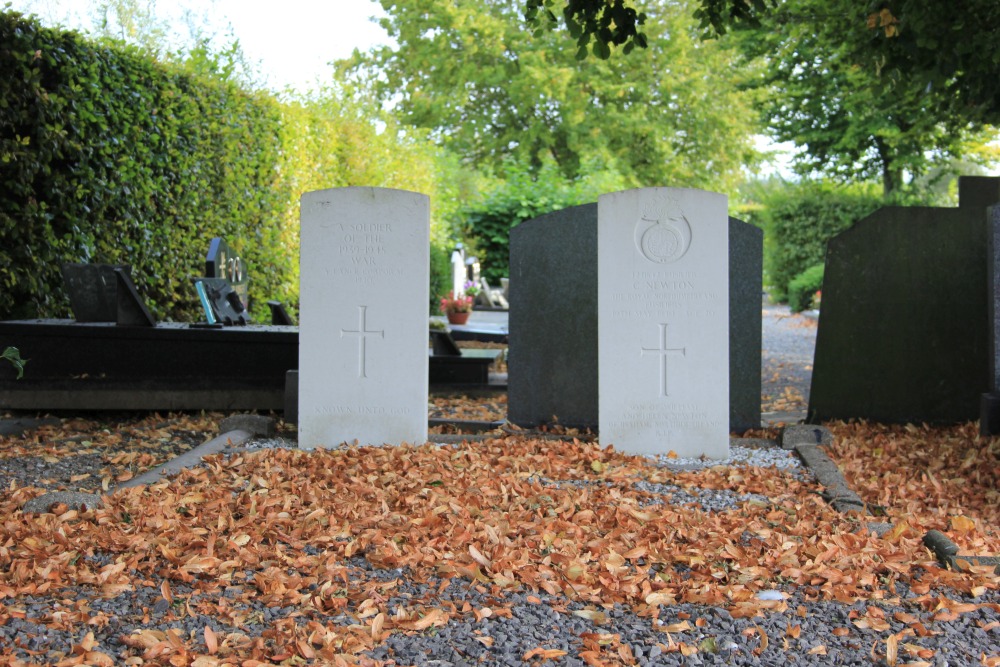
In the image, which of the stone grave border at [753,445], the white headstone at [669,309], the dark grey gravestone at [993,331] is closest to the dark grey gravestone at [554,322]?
the stone grave border at [753,445]

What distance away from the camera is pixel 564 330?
676 centimetres

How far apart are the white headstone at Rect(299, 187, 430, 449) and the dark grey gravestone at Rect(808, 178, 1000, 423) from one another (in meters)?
3.16

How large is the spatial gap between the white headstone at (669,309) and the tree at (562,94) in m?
20.4

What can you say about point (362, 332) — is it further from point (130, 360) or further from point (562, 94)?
point (562, 94)

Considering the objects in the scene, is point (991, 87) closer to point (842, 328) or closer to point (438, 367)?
point (842, 328)

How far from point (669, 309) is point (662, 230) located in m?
0.46

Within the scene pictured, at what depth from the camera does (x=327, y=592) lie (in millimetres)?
3229

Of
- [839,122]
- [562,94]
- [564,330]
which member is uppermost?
[562,94]

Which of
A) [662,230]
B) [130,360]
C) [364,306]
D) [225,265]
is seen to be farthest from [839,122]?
[364,306]

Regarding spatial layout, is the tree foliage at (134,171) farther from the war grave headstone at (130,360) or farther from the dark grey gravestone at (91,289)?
the war grave headstone at (130,360)

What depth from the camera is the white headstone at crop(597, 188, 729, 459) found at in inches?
228

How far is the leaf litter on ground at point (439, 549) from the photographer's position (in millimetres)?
3041

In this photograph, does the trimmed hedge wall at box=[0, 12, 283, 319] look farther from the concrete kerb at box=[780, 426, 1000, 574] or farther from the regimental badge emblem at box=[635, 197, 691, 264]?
the concrete kerb at box=[780, 426, 1000, 574]

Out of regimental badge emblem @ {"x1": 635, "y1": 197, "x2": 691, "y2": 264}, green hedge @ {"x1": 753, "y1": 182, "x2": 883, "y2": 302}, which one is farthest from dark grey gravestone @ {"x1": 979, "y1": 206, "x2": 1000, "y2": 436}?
green hedge @ {"x1": 753, "y1": 182, "x2": 883, "y2": 302}
